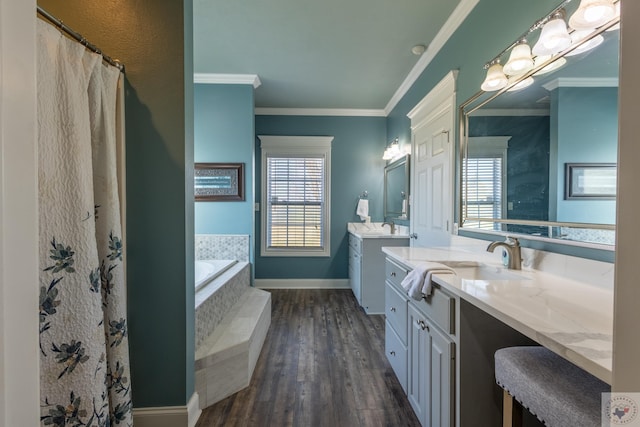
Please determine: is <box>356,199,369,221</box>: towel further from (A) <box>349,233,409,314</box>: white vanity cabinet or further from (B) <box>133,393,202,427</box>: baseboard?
(B) <box>133,393,202,427</box>: baseboard

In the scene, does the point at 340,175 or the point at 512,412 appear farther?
the point at 340,175

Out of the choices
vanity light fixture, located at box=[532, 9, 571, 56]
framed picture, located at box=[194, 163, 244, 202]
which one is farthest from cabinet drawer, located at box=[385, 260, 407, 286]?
framed picture, located at box=[194, 163, 244, 202]

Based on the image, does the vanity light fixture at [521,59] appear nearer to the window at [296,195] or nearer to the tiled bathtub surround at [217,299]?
the tiled bathtub surround at [217,299]

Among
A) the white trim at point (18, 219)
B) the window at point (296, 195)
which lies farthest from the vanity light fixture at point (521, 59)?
the window at point (296, 195)

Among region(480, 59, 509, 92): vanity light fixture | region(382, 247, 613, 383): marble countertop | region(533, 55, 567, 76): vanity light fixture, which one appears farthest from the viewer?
region(480, 59, 509, 92): vanity light fixture

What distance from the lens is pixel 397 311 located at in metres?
1.88

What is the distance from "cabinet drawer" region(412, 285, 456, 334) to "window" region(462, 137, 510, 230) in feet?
2.41

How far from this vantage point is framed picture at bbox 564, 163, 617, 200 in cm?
106

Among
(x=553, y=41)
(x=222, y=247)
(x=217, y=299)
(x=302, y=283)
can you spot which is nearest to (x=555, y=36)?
(x=553, y=41)

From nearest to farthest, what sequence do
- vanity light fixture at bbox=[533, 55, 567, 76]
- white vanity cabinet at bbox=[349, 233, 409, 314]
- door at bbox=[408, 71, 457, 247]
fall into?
vanity light fixture at bbox=[533, 55, 567, 76] < door at bbox=[408, 71, 457, 247] < white vanity cabinet at bbox=[349, 233, 409, 314]

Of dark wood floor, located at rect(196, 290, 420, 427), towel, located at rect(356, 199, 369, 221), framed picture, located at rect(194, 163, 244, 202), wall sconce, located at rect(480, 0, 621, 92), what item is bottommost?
dark wood floor, located at rect(196, 290, 420, 427)

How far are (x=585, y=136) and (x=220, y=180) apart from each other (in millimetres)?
3243

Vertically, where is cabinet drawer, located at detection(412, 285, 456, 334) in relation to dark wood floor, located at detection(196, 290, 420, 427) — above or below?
above

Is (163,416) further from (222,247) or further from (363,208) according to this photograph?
(363,208)
